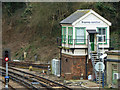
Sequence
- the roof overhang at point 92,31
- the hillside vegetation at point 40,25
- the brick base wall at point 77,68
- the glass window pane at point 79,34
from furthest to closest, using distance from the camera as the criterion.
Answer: the hillside vegetation at point 40,25
the glass window pane at point 79,34
the brick base wall at point 77,68
the roof overhang at point 92,31

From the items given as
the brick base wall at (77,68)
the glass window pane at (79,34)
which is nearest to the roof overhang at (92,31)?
the glass window pane at (79,34)

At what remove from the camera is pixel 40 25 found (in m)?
55.8

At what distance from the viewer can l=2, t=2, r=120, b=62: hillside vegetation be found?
45.4 metres

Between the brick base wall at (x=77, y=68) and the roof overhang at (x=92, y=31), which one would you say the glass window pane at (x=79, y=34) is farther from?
the brick base wall at (x=77, y=68)

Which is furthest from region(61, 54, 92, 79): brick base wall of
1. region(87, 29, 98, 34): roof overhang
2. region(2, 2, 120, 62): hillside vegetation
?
region(2, 2, 120, 62): hillside vegetation

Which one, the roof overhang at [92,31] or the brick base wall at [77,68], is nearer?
the roof overhang at [92,31]

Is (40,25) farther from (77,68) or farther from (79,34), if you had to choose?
(77,68)

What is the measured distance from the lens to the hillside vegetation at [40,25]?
149 feet

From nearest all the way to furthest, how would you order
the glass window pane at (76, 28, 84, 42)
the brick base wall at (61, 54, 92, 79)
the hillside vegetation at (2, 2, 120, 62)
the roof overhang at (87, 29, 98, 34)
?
the roof overhang at (87, 29, 98, 34), the brick base wall at (61, 54, 92, 79), the glass window pane at (76, 28, 84, 42), the hillside vegetation at (2, 2, 120, 62)

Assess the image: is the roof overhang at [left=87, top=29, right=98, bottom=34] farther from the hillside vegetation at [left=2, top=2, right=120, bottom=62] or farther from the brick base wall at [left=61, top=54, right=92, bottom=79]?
the hillside vegetation at [left=2, top=2, right=120, bottom=62]

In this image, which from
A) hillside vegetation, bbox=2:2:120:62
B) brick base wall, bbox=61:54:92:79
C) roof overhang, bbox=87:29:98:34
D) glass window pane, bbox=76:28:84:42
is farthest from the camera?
hillside vegetation, bbox=2:2:120:62

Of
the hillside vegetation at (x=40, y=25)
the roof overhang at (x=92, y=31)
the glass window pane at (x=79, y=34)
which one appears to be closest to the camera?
the roof overhang at (x=92, y=31)

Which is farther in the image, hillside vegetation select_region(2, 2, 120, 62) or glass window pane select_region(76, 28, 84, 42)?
hillside vegetation select_region(2, 2, 120, 62)

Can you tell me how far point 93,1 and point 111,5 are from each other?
297 cm
